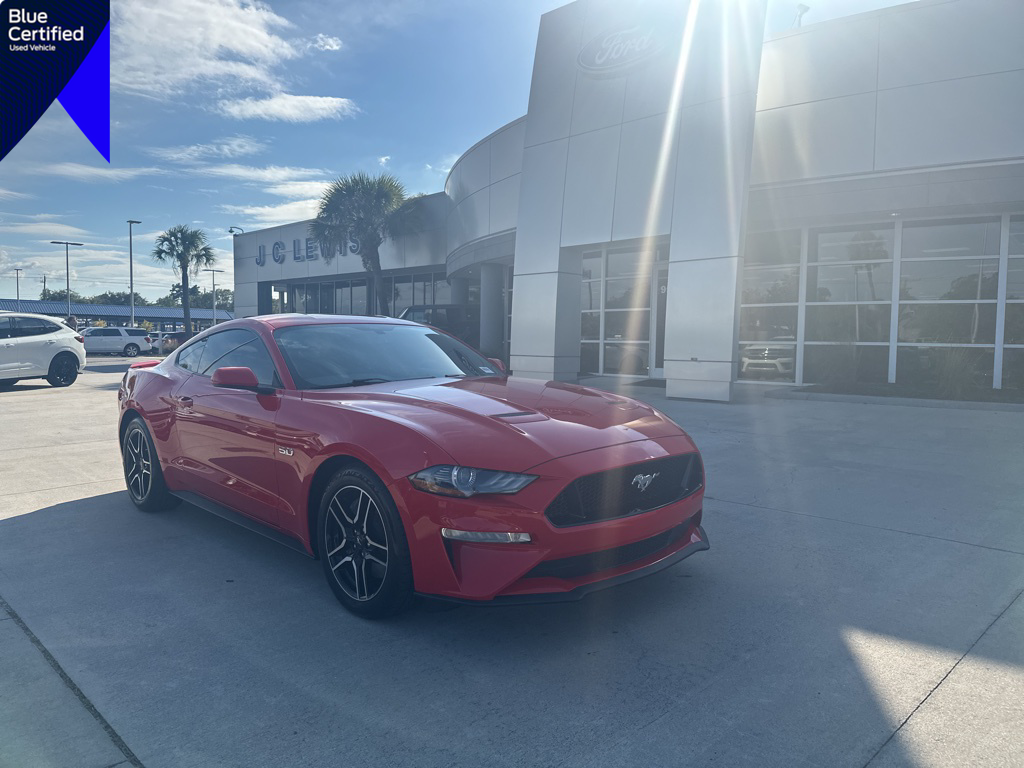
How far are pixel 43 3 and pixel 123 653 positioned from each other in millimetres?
10076

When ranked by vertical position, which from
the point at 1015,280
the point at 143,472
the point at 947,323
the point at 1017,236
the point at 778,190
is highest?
the point at 778,190

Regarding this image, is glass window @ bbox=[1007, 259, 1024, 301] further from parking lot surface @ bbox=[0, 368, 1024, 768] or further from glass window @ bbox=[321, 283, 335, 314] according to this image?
glass window @ bbox=[321, 283, 335, 314]

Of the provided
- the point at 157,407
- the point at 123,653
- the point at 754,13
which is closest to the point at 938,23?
the point at 754,13

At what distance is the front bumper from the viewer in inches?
113

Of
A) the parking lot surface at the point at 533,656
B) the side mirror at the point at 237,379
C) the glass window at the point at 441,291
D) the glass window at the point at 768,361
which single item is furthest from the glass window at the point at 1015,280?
the glass window at the point at 441,291

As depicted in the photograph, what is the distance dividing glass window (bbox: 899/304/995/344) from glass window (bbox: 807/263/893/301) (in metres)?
0.66

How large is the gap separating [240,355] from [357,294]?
1209 inches

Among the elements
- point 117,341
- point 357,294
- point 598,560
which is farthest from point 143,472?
point 117,341

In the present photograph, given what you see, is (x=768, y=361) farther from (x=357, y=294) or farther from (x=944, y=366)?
(x=357, y=294)

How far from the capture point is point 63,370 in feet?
51.9

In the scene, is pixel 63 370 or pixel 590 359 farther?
pixel 590 359

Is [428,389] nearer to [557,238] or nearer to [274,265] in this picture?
[557,238]

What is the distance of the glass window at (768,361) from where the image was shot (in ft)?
55.3

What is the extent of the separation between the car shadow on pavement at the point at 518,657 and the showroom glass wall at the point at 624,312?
47.3ft
